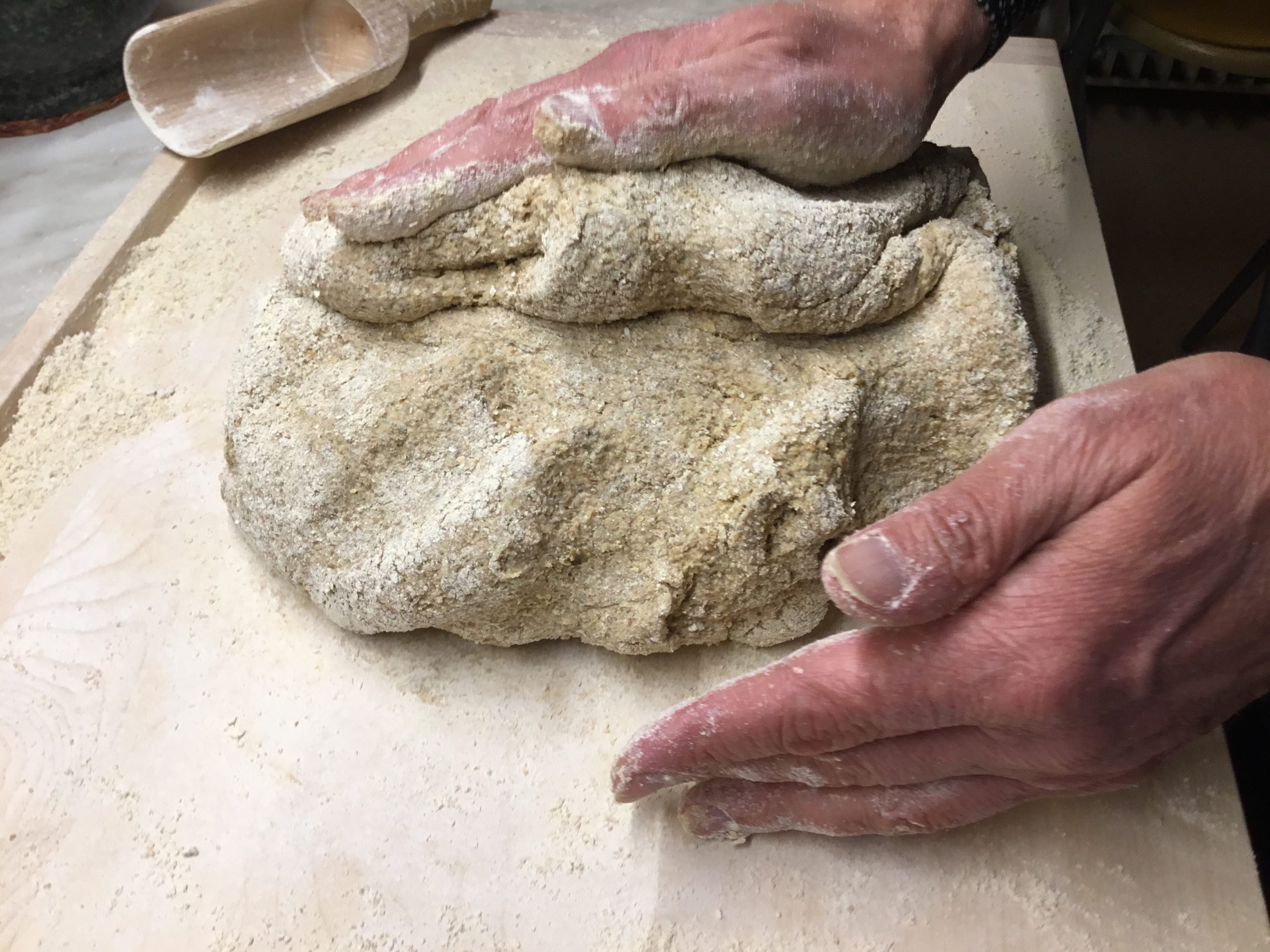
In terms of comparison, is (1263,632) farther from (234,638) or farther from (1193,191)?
(1193,191)

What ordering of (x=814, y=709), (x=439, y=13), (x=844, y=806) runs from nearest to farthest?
(x=814, y=709), (x=844, y=806), (x=439, y=13)

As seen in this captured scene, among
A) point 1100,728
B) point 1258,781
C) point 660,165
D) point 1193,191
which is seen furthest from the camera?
point 1193,191

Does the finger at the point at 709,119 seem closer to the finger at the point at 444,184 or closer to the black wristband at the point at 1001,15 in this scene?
the finger at the point at 444,184

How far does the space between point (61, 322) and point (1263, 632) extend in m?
1.82

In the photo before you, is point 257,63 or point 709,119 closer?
point 709,119

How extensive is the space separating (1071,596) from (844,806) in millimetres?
367

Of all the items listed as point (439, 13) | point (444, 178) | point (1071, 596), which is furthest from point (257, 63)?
point (1071, 596)

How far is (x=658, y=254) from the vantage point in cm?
97

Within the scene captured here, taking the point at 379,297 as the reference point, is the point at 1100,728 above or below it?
below

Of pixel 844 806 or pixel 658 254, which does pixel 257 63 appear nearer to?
pixel 658 254

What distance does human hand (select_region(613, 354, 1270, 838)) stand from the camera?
30.3 inches

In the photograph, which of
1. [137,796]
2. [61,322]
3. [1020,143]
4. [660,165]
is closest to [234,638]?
[137,796]

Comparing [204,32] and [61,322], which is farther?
[204,32]

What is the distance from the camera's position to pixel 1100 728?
0.82 meters
